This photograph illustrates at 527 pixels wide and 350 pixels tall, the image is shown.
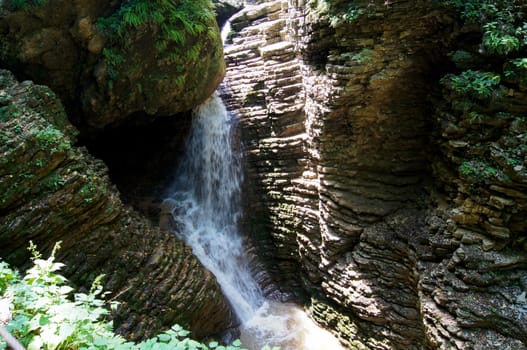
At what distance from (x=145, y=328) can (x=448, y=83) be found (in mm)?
5843

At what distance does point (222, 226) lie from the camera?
8.68 metres

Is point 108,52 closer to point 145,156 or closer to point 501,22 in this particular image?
point 145,156

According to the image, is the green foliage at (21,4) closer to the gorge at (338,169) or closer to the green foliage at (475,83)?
the gorge at (338,169)

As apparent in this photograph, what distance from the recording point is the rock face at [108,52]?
5.18 metres

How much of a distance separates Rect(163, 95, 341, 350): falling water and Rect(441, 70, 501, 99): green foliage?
17.2 ft

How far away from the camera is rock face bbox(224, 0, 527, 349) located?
15.6 feet

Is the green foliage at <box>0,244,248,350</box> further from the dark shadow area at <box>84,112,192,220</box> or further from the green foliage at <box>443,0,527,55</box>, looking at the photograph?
the dark shadow area at <box>84,112,192,220</box>

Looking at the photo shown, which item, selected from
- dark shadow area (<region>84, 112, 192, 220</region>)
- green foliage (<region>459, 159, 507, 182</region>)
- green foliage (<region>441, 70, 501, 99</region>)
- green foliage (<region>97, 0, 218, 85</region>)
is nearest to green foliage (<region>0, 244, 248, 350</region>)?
green foliage (<region>97, 0, 218, 85</region>)

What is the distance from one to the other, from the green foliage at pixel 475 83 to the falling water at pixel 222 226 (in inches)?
206

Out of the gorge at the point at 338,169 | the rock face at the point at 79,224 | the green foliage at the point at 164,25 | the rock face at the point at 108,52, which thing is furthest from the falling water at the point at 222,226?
the green foliage at the point at 164,25

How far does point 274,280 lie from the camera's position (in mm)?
8680

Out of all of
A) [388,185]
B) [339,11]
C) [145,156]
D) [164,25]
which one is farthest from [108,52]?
[388,185]

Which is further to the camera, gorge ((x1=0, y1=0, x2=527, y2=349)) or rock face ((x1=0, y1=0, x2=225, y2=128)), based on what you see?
rock face ((x1=0, y1=0, x2=225, y2=128))

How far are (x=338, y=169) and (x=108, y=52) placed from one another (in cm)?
448
